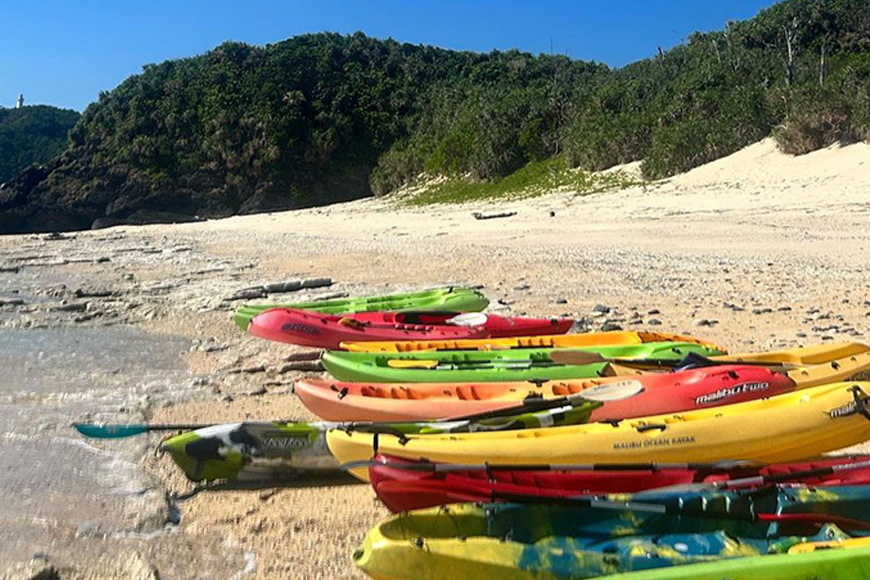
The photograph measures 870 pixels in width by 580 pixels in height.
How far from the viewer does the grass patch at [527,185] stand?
24281mm

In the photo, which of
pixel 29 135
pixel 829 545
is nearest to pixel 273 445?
pixel 829 545

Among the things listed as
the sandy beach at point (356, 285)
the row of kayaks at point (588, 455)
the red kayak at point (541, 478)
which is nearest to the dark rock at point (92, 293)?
the sandy beach at point (356, 285)

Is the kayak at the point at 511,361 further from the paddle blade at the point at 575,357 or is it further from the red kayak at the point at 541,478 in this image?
the red kayak at the point at 541,478

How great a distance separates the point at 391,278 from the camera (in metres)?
11.9

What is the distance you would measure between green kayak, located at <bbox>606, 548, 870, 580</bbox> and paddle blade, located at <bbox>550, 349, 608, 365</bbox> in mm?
3157

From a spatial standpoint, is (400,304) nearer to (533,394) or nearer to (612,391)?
(533,394)

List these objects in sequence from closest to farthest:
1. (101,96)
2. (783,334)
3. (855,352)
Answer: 1. (855,352)
2. (783,334)
3. (101,96)

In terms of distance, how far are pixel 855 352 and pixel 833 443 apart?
1682mm


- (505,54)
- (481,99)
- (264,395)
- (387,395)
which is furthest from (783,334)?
(505,54)

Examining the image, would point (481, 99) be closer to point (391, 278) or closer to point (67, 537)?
point (391, 278)

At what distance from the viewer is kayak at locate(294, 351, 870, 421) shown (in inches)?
189

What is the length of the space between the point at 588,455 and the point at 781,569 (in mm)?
1324

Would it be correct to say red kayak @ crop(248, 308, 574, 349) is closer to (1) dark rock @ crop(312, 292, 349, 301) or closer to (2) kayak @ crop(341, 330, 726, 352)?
(2) kayak @ crop(341, 330, 726, 352)

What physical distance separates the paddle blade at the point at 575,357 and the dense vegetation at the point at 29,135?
267ft
